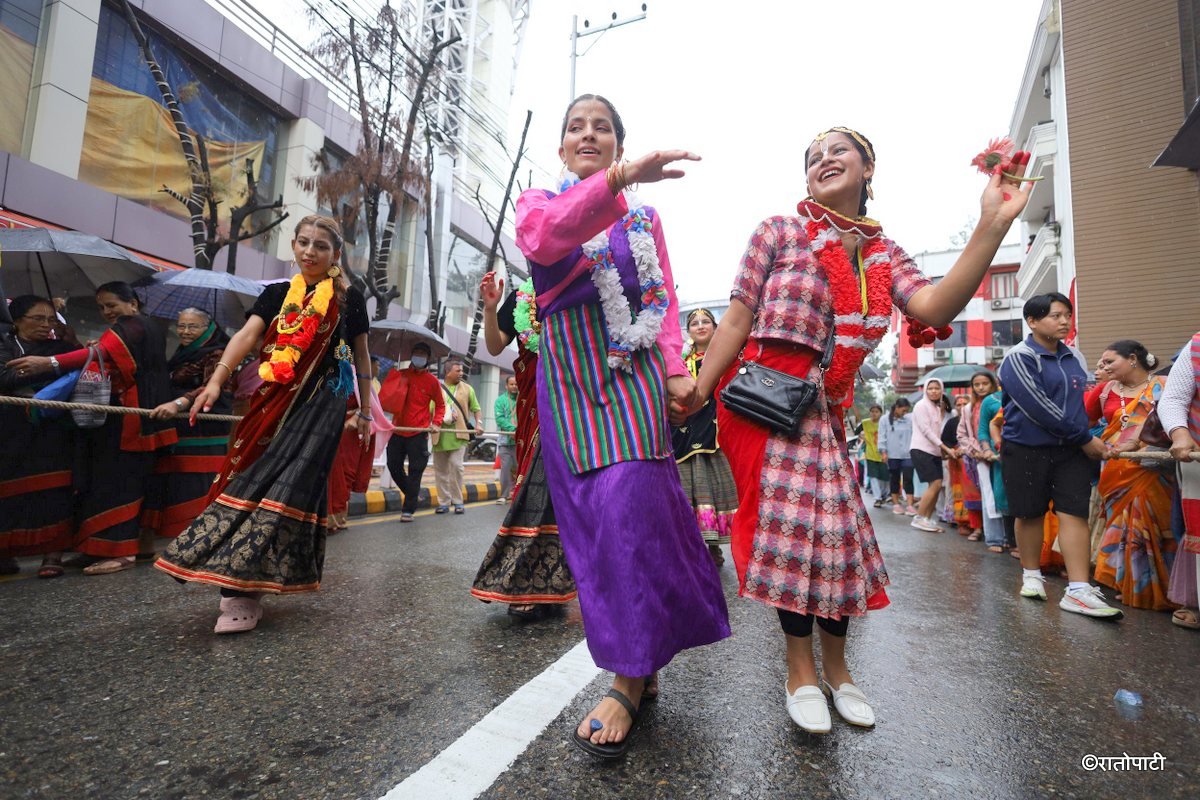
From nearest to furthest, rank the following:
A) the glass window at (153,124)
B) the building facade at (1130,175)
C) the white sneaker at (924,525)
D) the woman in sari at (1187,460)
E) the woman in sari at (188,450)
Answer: the woman in sari at (1187,460)
the woman in sari at (188,450)
the white sneaker at (924,525)
the building facade at (1130,175)
the glass window at (153,124)

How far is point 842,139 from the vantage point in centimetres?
217

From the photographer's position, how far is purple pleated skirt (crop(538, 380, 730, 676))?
176 centimetres

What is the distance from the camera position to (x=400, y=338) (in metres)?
9.27

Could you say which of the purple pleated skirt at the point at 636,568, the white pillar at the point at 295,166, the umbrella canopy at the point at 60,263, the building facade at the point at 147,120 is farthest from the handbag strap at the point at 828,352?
the white pillar at the point at 295,166

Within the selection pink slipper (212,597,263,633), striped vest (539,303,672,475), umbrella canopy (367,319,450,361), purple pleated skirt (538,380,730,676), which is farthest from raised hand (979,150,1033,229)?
umbrella canopy (367,319,450,361)

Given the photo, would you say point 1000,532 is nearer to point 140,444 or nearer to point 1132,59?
point 140,444

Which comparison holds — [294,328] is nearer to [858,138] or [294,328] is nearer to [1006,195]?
[858,138]

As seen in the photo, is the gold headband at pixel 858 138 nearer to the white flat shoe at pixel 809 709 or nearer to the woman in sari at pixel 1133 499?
the white flat shoe at pixel 809 709

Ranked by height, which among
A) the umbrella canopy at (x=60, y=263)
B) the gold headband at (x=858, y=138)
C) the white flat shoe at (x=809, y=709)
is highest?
the umbrella canopy at (x=60, y=263)

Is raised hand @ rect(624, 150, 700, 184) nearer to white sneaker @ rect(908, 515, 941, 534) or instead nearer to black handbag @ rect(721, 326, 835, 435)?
black handbag @ rect(721, 326, 835, 435)

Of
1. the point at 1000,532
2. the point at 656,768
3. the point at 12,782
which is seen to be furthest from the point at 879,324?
the point at 1000,532

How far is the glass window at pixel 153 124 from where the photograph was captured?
32.5 ft

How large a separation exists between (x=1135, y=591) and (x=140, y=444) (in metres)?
6.14

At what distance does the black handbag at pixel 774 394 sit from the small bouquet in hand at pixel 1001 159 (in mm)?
616
